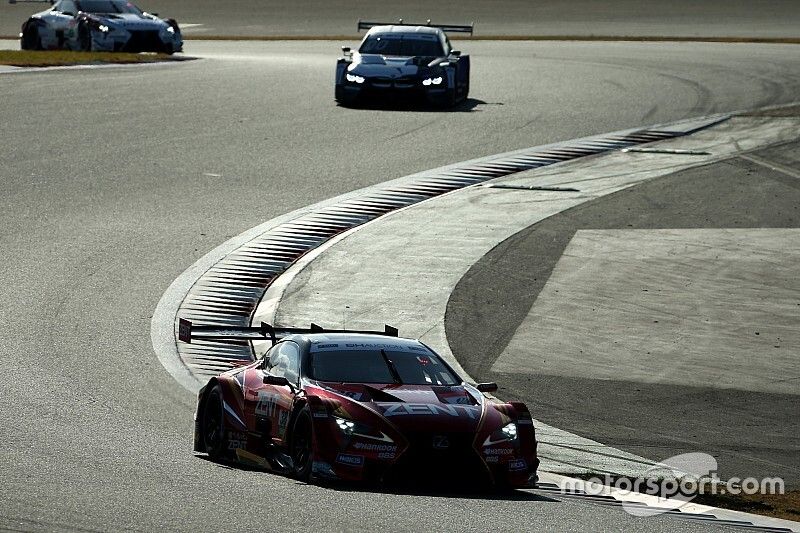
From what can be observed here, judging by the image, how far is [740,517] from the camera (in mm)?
9453

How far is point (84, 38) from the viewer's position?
3494 centimetres

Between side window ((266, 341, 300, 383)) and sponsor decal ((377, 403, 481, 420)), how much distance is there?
1.07 metres

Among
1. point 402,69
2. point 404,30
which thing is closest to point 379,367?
point 402,69

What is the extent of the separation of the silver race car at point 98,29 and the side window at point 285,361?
24765 mm

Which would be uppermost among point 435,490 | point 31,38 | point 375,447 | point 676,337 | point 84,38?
point 84,38

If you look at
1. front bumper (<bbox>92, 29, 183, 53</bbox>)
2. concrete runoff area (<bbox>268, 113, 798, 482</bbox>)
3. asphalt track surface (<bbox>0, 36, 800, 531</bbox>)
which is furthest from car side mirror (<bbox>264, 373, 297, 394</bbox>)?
front bumper (<bbox>92, 29, 183, 53</bbox>)

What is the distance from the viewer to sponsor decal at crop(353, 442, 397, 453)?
9.59 m

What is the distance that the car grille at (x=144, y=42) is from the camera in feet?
116

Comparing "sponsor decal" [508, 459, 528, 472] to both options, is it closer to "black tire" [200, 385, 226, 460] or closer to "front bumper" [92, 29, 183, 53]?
"black tire" [200, 385, 226, 460]

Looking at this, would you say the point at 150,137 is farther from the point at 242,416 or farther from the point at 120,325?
the point at 242,416

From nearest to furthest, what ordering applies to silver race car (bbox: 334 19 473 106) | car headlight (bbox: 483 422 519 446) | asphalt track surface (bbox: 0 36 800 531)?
asphalt track surface (bbox: 0 36 800 531) → car headlight (bbox: 483 422 519 446) → silver race car (bbox: 334 19 473 106)

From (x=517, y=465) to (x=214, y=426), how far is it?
2700 mm

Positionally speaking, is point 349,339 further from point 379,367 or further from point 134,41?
point 134,41

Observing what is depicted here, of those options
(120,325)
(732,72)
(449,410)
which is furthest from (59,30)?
(449,410)
